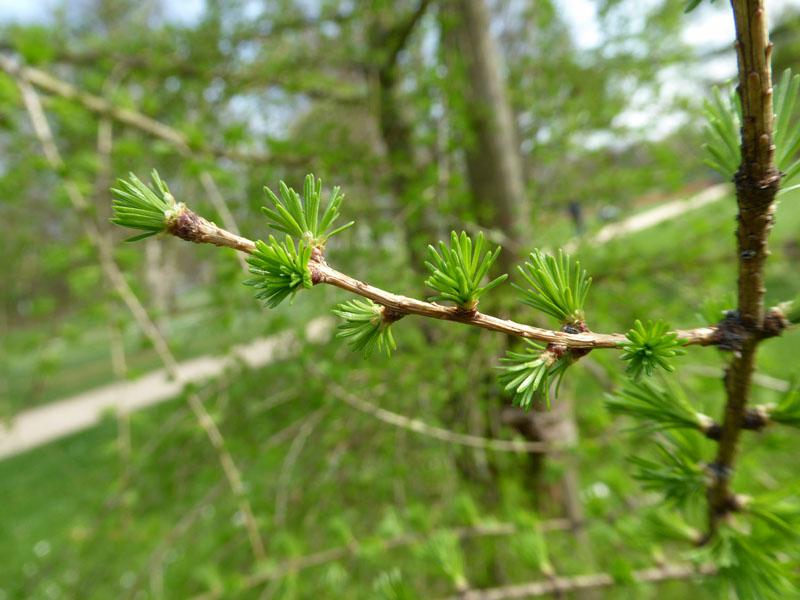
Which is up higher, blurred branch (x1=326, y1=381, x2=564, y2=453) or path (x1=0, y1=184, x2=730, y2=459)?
blurred branch (x1=326, y1=381, x2=564, y2=453)

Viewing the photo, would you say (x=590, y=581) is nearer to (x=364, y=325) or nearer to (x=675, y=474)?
(x=675, y=474)

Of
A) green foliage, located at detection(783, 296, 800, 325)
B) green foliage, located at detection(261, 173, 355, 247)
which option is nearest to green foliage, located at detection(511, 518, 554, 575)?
green foliage, located at detection(783, 296, 800, 325)

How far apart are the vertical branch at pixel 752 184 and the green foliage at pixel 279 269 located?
0.25 m

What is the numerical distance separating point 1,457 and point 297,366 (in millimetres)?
6315

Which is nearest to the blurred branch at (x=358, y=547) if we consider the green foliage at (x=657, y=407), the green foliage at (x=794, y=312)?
the green foliage at (x=657, y=407)

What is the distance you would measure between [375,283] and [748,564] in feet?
2.36

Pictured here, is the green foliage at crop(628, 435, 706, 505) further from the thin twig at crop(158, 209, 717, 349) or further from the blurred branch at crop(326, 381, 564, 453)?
the blurred branch at crop(326, 381, 564, 453)

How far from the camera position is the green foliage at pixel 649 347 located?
0.89ft

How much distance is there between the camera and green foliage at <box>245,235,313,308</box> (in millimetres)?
252

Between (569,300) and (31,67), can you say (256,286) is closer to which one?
(569,300)

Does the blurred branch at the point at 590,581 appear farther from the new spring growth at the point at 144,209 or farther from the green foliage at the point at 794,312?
the new spring growth at the point at 144,209

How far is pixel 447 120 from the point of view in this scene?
4.19 feet

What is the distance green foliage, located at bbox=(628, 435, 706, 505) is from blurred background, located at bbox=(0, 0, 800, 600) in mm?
216

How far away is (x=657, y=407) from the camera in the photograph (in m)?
0.41
